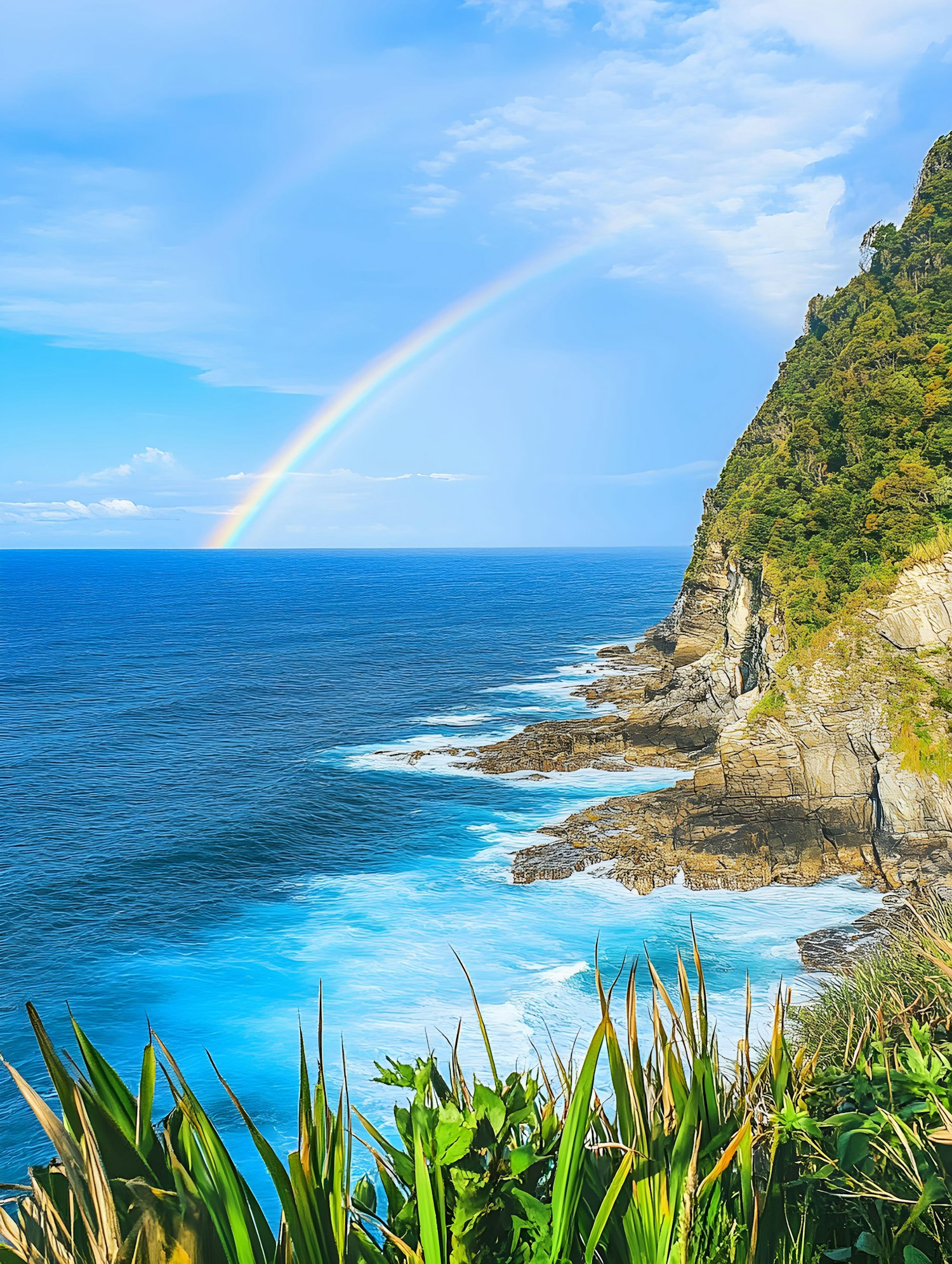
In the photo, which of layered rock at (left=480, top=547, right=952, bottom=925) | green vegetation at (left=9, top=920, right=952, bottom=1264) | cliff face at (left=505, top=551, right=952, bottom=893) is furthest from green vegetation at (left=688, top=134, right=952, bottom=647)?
green vegetation at (left=9, top=920, right=952, bottom=1264)

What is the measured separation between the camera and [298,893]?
3155 cm

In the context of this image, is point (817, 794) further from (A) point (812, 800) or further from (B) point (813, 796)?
(A) point (812, 800)

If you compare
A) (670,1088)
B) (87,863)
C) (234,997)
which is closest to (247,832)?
(87,863)

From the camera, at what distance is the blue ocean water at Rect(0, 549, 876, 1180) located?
22875 millimetres

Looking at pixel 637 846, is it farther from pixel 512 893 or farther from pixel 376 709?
pixel 376 709

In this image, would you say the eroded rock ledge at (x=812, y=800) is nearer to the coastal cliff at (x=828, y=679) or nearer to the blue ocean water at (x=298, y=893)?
the coastal cliff at (x=828, y=679)

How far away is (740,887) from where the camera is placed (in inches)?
1100

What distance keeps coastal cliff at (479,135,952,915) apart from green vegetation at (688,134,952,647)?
0.28 feet

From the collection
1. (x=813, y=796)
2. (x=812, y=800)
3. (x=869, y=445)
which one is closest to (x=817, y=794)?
(x=813, y=796)

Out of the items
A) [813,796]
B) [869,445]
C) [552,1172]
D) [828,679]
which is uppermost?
[869,445]

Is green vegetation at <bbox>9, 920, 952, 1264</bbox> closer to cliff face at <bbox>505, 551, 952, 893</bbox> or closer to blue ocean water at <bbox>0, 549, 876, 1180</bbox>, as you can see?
blue ocean water at <bbox>0, 549, 876, 1180</bbox>

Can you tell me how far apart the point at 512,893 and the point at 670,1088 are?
1037 inches

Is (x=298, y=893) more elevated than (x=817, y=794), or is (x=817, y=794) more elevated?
(x=817, y=794)

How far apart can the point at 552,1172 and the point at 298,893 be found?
28.2m
